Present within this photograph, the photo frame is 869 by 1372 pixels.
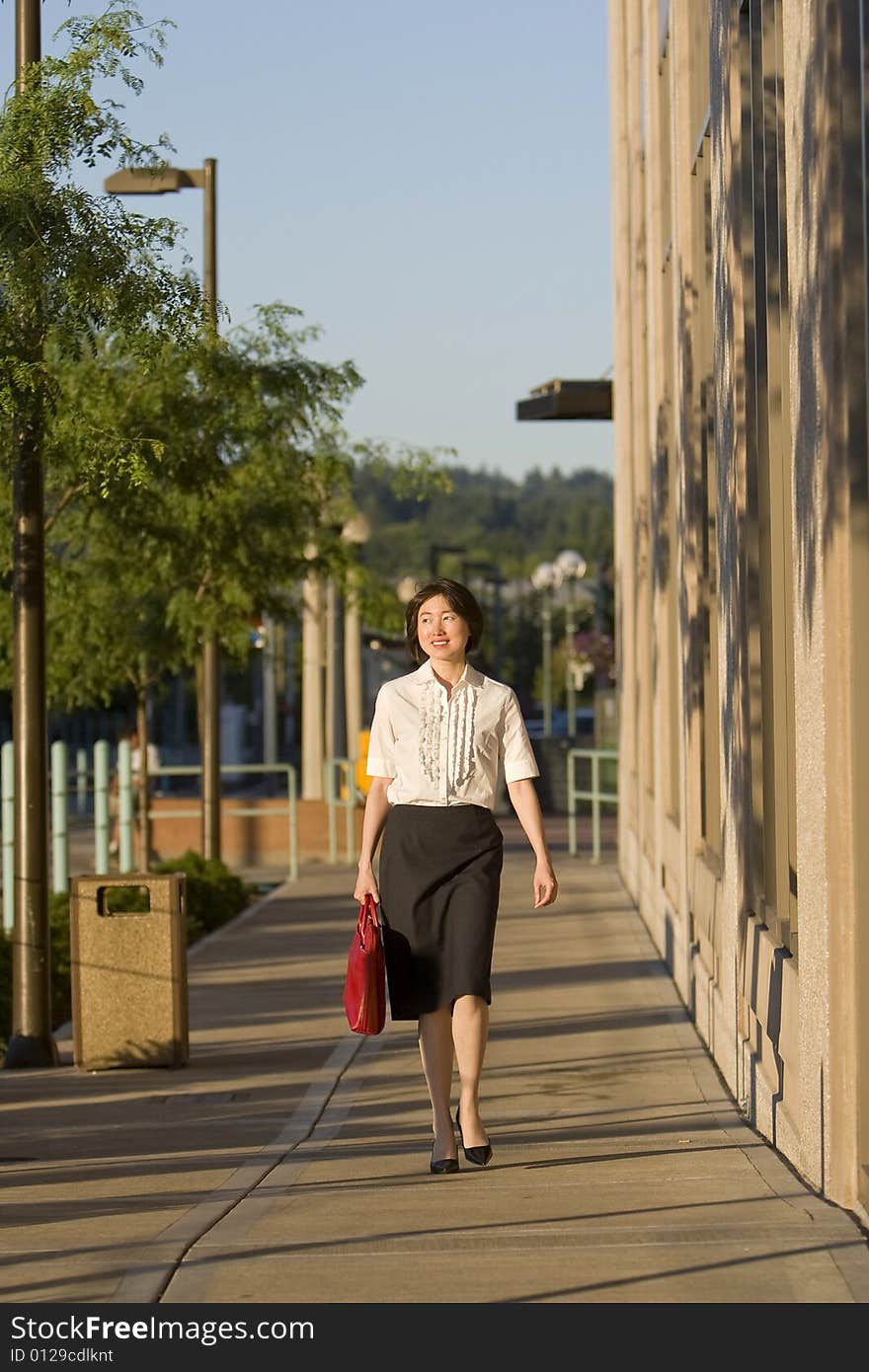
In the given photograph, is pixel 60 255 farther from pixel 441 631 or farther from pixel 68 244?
pixel 441 631

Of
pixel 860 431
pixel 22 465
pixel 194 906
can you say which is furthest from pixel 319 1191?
pixel 194 906

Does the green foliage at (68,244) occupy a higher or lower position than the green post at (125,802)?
higher

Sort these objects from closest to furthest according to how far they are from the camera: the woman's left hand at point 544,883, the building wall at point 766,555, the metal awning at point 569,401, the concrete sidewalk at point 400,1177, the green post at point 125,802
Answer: the concrete sidewalk at point 400,1177
the building wall at point 766,555
the woman's left hand at point 544,883
the green post at point 125,802
the metal awning at point 569,401

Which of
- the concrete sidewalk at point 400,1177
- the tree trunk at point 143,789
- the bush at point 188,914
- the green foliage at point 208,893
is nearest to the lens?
the concrete sidewalk at point 400,1177

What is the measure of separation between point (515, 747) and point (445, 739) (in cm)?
26

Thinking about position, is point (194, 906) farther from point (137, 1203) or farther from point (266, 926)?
point (137, 1203)

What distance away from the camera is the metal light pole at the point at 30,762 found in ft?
36.2

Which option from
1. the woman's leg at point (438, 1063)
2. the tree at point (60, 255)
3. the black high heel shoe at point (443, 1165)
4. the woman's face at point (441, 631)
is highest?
the tree at point (60, 255)

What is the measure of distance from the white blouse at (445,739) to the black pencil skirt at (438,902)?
74 millimetres

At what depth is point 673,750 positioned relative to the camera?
50.9 ft

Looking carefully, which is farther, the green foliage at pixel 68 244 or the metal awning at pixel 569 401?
the metal awning at pixel 569 401

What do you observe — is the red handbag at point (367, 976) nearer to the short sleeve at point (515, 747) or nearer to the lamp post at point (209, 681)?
the short sleeve at point (515, 747)

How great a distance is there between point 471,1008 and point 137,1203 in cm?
128

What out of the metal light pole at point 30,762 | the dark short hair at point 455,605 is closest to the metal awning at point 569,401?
the metal light pole at point 30,762
